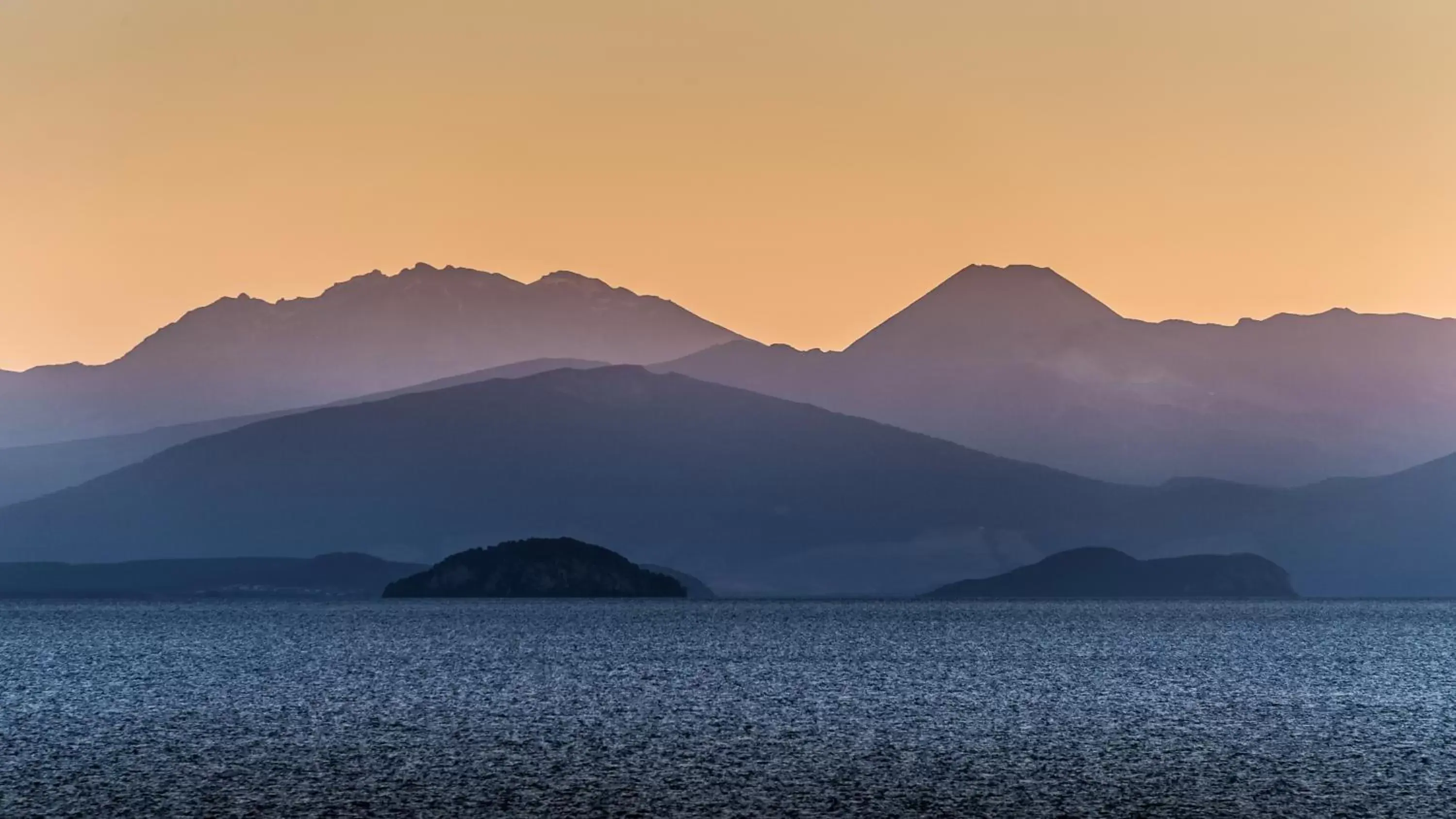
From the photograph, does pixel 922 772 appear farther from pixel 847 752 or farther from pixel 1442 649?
pixel 1442 649

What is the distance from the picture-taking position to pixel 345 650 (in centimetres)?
17712

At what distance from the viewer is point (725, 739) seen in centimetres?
8162

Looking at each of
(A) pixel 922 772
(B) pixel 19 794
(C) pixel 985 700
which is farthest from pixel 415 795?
(C) pixel 985 700

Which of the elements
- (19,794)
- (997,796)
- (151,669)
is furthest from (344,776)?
(151,669)

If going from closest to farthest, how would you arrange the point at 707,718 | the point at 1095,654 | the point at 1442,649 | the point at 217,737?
the point at 217,737, the point at 707,718, the point at 1095,654, the point at 1442,649

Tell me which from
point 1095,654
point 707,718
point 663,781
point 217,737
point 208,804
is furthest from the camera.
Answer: point 1095,654

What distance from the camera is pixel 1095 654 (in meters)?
172

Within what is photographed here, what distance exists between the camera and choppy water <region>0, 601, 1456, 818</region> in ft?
200

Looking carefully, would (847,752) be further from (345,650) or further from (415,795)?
(345,650)

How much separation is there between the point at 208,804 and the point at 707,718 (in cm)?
3779

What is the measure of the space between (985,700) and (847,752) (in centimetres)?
3388

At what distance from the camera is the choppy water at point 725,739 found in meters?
60.9

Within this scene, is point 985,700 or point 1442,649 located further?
point 1442,649

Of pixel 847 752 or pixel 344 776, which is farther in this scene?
pixel 847 752
